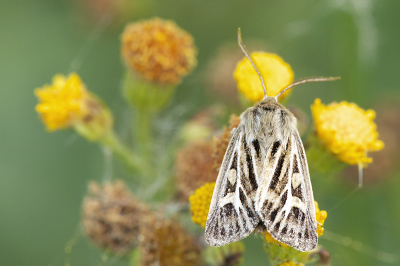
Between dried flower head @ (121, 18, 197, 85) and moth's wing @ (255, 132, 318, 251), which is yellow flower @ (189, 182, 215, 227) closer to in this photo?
moth's wing @ (255, 132, 318, 251)

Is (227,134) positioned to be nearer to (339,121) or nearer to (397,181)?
(339,121)

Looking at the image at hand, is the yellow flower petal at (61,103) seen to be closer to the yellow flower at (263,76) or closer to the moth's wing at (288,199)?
the yellow flower at (263,76)

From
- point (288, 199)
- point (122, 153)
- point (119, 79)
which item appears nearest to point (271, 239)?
point (288, 199)

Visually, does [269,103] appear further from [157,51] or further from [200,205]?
[157,51]

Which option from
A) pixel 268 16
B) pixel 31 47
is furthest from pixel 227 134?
pixel 31 47

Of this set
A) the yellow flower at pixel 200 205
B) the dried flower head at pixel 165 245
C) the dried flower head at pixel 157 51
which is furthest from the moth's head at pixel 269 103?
the dried flower head at pixel 165 245

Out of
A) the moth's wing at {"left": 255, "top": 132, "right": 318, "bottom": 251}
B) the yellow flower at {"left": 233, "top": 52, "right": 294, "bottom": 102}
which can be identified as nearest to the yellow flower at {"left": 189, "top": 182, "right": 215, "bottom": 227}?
the moth's wing at {"left": 255, "top": 132, "right": 318, "bottom": 251}

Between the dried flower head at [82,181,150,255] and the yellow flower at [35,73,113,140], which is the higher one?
the yellow flower at [35,73,113,140]
